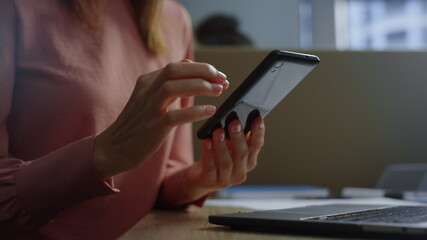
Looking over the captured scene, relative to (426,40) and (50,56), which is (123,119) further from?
(426,40)

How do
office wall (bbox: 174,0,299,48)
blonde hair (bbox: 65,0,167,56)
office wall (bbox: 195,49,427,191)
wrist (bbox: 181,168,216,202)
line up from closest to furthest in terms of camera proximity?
wrist (bbox: 181,168,216,202) → blonde hair (bbox: 65,0,167,56) → office wall (bbox: 195,49,427,191) → office wall (bbox: 174,0,299,48)

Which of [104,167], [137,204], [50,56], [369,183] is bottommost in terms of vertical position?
[369,183]

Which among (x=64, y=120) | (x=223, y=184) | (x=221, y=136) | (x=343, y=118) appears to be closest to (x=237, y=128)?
(x=221, y=136)

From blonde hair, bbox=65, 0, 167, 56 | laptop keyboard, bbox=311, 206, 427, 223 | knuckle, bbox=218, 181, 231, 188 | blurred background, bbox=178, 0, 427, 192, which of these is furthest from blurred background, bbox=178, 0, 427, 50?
laptop keyboard, bbox=311, 206, 427, 223

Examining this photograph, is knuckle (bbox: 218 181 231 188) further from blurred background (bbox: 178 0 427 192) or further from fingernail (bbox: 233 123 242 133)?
blurred background (bbox: 178 0 427 192)

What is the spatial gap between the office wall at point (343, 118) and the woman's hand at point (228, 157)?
50 centimetres

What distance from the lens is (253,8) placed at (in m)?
2.90

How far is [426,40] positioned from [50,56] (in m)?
2.38

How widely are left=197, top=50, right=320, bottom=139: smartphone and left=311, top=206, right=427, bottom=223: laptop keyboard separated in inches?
5.9

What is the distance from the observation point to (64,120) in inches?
29.0

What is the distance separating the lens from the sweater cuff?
57cm

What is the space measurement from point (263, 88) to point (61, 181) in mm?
236

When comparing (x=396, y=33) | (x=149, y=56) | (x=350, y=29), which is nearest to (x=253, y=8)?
(x=350, y=29)

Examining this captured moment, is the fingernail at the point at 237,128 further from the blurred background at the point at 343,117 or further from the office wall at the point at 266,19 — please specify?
the office wall at the point at 266,19
